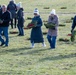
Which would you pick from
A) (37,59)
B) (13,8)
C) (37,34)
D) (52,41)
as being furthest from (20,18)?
(37,59)

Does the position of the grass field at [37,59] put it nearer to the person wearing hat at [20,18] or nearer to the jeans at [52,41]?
the jeans at [52,41]

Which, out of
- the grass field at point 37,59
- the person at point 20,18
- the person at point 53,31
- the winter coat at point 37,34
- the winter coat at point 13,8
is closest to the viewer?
the grass field at point 37,59

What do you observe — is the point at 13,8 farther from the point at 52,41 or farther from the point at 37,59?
the point at 37,59

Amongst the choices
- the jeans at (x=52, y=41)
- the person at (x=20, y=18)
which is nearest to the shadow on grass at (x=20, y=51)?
the jeans at (x=52, y=41)

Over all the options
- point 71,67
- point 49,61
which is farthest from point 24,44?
point 71,67

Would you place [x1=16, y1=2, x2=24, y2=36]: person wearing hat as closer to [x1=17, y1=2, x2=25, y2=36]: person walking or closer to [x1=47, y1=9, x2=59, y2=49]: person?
[x1=17, y1=2, x2=25, y2=36]: person walking

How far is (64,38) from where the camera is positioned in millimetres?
20953

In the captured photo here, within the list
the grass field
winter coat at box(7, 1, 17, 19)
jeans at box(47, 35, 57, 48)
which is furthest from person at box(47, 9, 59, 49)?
winter coat at box(7, 1, 17, 19)

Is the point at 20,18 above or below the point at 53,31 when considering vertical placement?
above

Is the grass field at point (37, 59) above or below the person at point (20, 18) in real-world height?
below

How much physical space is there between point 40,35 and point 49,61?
3.20 m

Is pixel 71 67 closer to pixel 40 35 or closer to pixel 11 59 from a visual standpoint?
pixel 11 59

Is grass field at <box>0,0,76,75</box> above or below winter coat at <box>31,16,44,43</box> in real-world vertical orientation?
below

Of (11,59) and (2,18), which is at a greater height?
(2,18)
